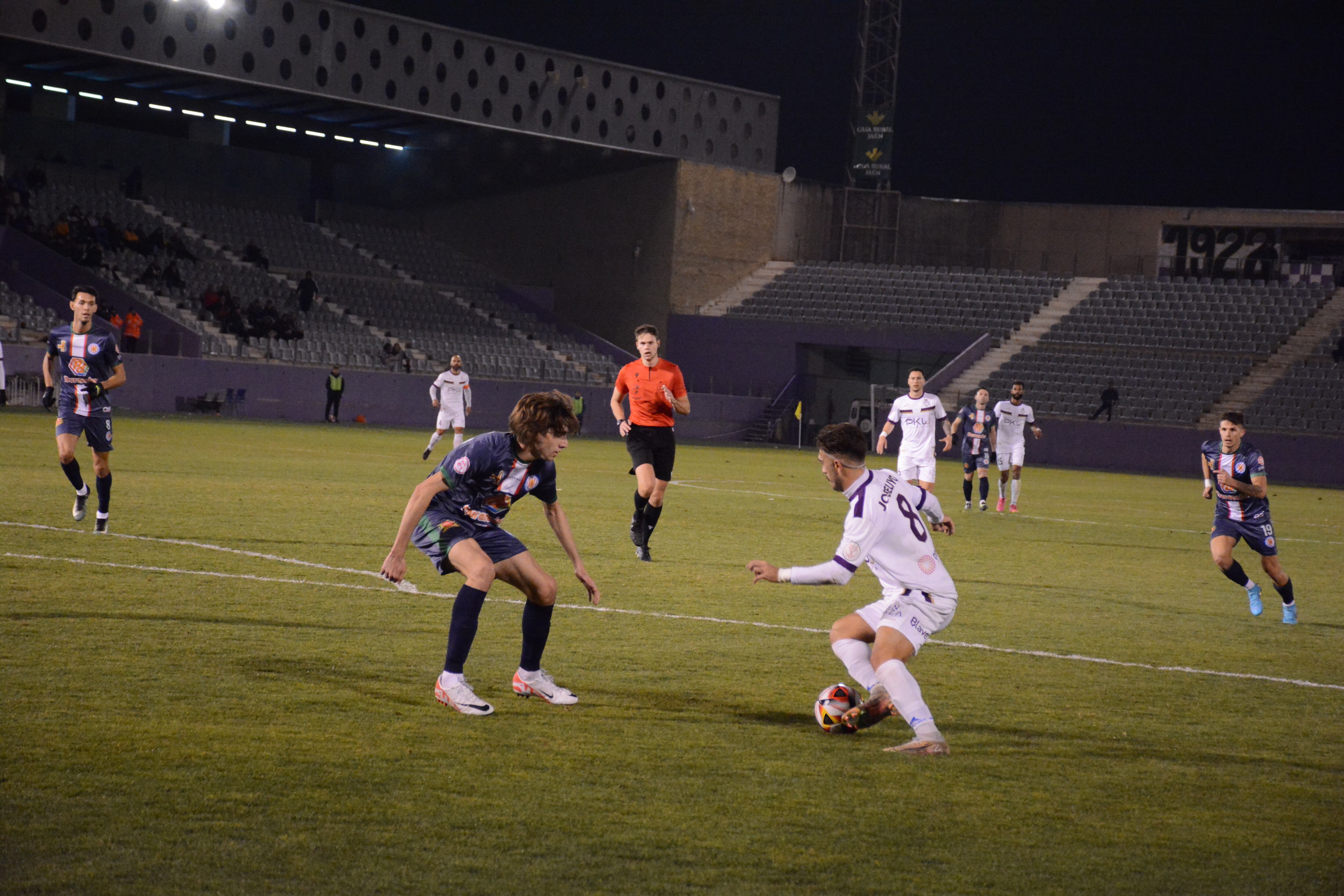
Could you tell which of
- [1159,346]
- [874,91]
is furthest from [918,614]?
[874,91]

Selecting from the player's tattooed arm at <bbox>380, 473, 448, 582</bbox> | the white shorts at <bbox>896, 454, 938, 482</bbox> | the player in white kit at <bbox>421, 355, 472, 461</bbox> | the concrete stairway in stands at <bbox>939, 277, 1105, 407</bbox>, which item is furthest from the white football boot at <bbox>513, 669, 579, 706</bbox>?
the concrete stairway in stands at <bbox>939, 277, 1105, 407</bbox>

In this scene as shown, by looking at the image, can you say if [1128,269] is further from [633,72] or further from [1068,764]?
[1068,764]

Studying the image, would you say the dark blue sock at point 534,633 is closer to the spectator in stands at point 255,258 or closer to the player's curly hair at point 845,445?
the player's curly hair at point 845,445

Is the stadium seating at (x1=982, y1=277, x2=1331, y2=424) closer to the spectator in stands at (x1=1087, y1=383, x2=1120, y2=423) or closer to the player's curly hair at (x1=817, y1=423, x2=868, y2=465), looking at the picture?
the spectator in stands at (x1=1087, y1=383, x2=1120, y2=423)

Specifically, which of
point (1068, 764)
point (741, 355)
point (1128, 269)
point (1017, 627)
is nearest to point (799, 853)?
point (1068, 764)

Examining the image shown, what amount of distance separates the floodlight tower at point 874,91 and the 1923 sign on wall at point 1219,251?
11.6m

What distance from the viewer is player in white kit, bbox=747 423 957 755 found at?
20.4 ft

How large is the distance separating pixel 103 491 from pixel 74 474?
0.44 meters

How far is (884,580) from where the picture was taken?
6.59 metres

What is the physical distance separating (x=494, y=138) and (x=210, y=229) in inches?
428

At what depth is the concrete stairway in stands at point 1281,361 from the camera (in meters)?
42.8

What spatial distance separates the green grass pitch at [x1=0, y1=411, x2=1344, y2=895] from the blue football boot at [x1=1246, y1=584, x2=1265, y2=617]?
0.28 m

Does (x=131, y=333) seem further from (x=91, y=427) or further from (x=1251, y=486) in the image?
(x=1251, y=486)

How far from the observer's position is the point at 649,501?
43.9 feet
